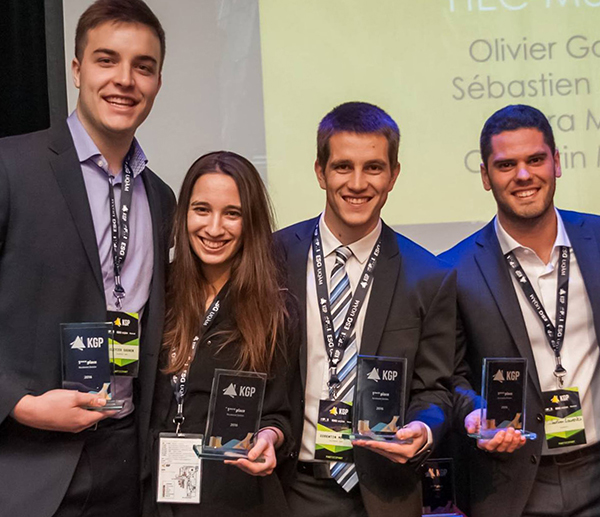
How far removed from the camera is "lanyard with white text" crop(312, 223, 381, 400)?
9.25ft

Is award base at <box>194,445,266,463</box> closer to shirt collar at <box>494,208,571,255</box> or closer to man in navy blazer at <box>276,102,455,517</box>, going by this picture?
man in navy blazer at <box>276,102,455,517</box>

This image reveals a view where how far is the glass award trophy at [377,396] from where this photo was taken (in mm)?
2600

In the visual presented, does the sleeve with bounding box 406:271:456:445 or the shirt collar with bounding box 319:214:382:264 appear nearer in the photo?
the sleeve with bounding box 406:271:456:445

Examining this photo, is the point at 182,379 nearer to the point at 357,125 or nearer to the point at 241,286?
the point at 241,286

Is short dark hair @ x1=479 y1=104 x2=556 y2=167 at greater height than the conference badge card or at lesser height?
greater

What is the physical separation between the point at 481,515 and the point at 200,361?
1.27 metres

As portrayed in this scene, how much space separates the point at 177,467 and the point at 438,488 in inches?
48.9

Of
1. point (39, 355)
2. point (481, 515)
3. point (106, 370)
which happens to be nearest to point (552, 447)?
point (481, 515)

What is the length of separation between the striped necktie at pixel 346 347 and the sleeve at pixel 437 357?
0.25 m

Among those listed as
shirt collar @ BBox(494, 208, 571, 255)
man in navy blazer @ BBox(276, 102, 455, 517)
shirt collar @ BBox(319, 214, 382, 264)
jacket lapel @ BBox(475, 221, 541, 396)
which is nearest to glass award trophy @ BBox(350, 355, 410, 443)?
man in navy blazer @ BBox(276, 102, 455, 517)

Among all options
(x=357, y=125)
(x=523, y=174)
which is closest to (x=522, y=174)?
(x=523, y=174)

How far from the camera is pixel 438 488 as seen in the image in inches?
131

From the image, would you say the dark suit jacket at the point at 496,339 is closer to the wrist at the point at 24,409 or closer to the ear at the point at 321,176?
the ear at the point at 321,176

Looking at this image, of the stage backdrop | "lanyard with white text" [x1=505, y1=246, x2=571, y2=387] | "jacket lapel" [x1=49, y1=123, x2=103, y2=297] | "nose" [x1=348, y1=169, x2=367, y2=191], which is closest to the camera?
"jacket lapel" [x1=49, y1=123, x2=103, y2=297]
